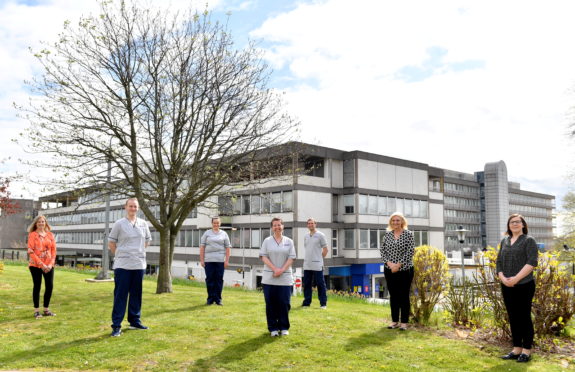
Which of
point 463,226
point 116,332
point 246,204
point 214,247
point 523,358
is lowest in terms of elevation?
point 523,358

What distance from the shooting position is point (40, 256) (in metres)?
8.96

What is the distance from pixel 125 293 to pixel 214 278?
132 inches

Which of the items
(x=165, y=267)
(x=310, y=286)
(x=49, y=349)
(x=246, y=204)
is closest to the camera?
(x=49, y=349)

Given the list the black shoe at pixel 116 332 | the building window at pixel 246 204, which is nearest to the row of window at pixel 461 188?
the building window at pixel 246 204

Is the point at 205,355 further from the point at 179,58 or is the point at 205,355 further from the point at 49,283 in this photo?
the point at 179,58

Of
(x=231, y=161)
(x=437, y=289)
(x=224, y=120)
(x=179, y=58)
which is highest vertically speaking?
(x=179, y=58)

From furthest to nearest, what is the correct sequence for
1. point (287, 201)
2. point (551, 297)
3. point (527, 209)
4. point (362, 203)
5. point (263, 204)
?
point (527, 209) < point (362, 203) < point (263, 204) < point (287, 201) < point (551, 297)

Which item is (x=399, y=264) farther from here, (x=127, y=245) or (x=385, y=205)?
(x=385, y=205)

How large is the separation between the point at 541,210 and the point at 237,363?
5448 inches

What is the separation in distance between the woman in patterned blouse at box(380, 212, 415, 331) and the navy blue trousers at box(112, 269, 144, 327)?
4.02 metres

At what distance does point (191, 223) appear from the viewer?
5028 cm

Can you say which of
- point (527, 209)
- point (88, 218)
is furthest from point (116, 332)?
point (527, 209)

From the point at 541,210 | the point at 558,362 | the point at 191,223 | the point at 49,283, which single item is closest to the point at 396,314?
the point at 558,362

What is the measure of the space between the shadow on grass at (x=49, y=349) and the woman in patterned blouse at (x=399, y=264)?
4.61 m
